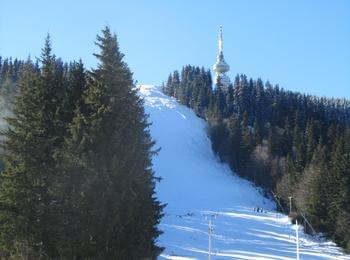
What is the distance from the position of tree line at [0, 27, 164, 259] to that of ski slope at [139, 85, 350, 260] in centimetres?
1662

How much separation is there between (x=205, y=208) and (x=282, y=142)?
42.0m

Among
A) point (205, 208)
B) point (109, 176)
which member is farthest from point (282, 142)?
point (109, 176)

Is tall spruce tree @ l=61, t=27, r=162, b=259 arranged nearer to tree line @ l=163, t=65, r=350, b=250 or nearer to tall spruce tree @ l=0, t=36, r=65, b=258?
tall spruce tree @ l=0, t=36, r=65, b=258

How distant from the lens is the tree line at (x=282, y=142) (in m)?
67.7

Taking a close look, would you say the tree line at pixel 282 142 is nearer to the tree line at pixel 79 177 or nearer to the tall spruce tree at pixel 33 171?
the tree line at pixel 79 177

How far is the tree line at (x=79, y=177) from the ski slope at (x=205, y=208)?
1662 centimetres

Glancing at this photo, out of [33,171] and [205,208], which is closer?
[33,171]

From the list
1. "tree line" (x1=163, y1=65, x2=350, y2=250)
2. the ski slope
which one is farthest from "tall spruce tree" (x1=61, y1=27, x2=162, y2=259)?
"tree line" (x1=163, y1=65, x2=350, y2=250)

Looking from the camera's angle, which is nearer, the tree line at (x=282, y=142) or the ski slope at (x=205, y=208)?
the ski slope at (x=205, y=208)

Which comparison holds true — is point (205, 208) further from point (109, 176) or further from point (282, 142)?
point (109, 176)

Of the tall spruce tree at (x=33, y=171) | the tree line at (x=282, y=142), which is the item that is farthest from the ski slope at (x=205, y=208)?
the tall spruce tree at (x=33, y=171)

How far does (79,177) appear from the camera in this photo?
24.9 metres

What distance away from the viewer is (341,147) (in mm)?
74688

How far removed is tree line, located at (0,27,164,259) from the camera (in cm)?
2448
